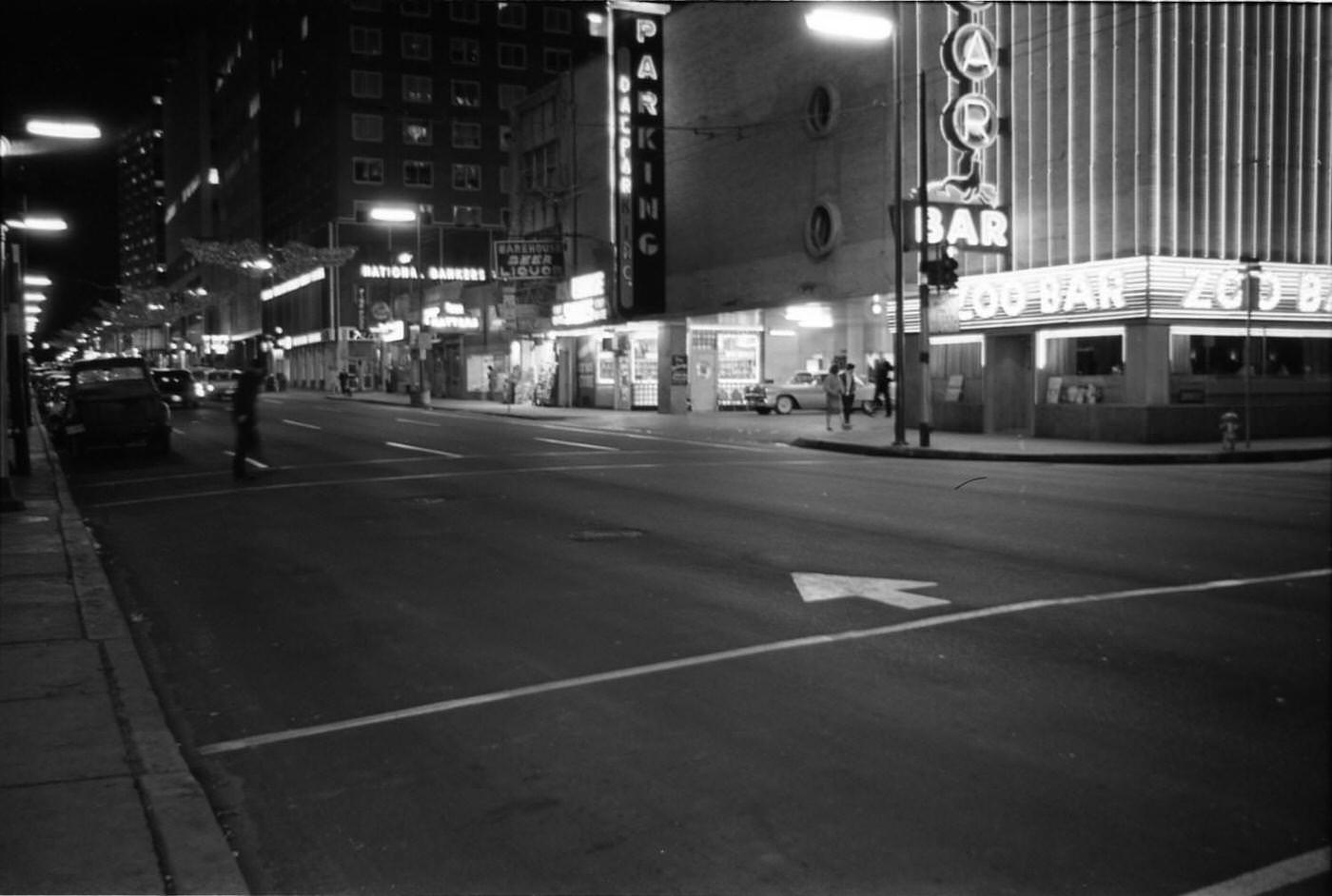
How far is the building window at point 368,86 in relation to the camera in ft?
310

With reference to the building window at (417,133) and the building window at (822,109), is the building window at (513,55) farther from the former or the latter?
the building window at (822,109)

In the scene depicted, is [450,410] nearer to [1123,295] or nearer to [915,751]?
[1123,295]

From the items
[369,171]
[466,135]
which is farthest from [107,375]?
[466,135]

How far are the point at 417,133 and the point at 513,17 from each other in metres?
12.3

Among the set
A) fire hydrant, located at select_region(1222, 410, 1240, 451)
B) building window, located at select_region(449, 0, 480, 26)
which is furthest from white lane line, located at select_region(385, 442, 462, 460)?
building window, located at select_region(449, 0, 480, 26)

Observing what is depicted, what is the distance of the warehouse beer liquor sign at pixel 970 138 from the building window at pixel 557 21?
7799 centimetres

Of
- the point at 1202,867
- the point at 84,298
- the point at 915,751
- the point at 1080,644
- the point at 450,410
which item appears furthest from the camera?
the point at 84,298

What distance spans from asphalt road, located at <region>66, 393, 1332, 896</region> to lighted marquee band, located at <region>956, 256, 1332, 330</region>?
12.2m

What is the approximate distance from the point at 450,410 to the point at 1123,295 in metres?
29.1

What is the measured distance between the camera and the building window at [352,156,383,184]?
95500 millimetres

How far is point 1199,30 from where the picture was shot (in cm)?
2597

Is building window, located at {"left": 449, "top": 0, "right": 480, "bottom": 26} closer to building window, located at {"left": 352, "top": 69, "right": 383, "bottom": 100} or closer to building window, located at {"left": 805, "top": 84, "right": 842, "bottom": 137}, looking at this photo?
building window, located at {"left": 352, "top": 69, "right": 383, "bottom": 100}

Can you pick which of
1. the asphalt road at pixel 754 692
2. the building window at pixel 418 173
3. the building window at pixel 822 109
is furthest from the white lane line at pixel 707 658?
the building window at pixel 418 173

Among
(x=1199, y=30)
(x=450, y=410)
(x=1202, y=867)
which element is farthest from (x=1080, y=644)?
(x=450, y=410)
